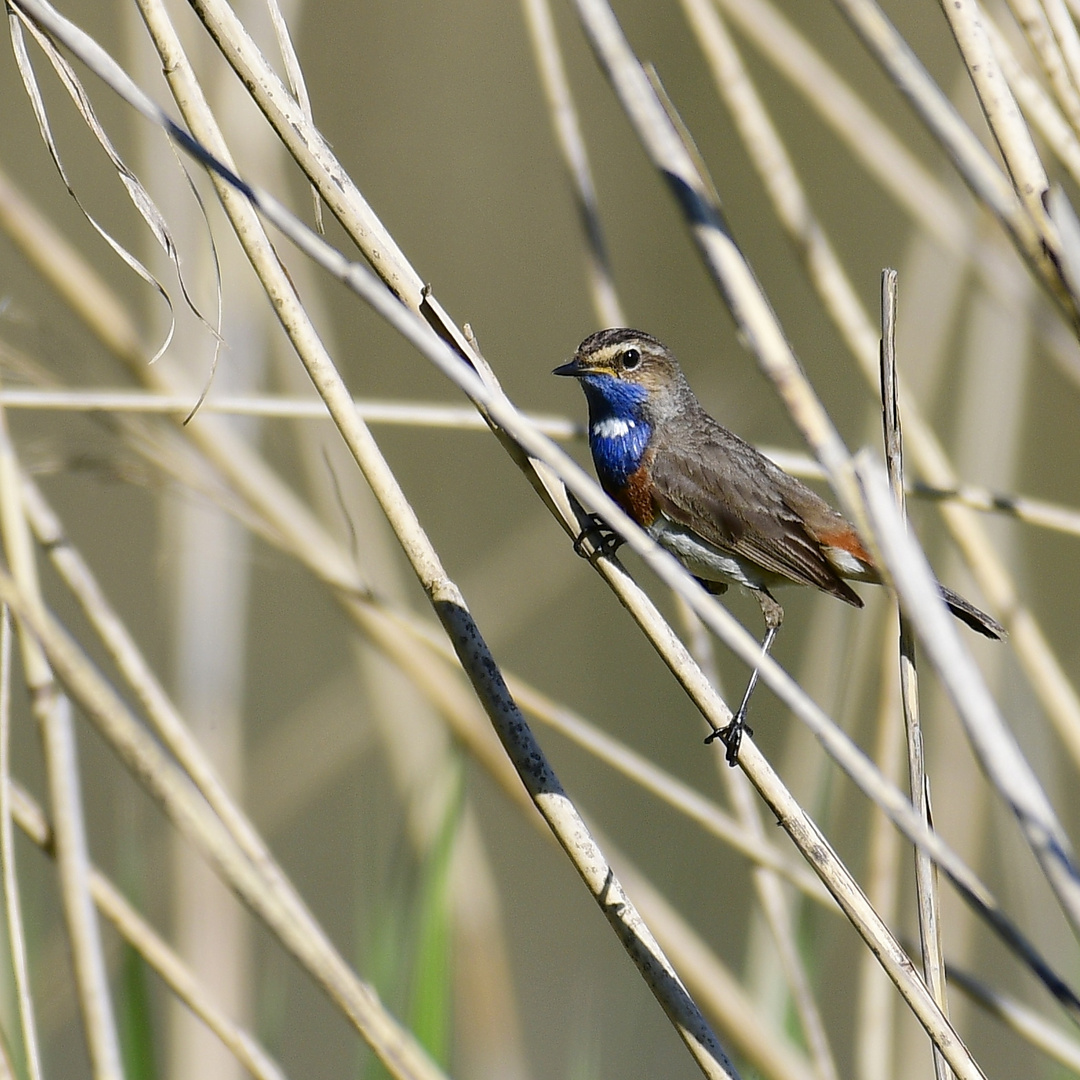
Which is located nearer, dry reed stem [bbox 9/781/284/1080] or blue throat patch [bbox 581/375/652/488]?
dry reed stem [bbox 9/781/284/1080]

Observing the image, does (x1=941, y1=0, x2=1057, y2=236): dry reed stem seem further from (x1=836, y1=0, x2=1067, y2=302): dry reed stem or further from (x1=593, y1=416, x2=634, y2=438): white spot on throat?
(x1=593, y1=416, x2=634, y2=438): white spot on throat

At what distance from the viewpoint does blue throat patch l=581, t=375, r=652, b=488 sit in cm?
307

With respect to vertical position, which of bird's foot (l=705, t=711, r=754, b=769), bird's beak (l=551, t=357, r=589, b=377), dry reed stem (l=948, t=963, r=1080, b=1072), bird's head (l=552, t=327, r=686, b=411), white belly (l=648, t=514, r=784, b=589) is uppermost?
bird's beak (l=551, t=357, r=589, b=377)

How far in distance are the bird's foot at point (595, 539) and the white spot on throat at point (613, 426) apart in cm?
70

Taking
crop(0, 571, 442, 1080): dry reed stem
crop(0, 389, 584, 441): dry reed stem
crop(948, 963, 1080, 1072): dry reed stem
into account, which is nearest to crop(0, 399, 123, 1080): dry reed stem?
crop(0, 571, 442, 1080): dry reed stem

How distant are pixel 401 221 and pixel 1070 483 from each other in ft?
11.3

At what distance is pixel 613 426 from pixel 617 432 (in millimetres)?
18

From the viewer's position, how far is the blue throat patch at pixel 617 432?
10.1 feet

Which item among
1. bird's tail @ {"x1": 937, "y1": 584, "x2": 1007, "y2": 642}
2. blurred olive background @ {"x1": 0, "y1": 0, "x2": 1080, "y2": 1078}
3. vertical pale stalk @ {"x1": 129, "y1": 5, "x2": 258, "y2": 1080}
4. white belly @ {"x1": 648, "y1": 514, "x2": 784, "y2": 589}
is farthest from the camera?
blurred olive background @ {"x1": 0, "y1": 0, "x2": 1080, "y2": 1078}

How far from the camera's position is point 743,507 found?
296 cm

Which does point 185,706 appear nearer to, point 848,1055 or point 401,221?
point 401,221

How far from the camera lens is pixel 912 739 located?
170 centimetres

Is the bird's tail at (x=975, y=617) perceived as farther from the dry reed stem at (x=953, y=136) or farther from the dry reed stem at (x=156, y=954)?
the dry reed stem at (x=156, y=954)

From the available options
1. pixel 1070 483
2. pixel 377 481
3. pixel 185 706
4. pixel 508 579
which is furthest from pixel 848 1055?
pixel 377 481
